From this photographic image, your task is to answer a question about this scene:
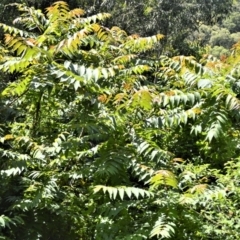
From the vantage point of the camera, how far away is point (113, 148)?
124 inches

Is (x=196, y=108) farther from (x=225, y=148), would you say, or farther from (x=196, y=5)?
(x=196, y=5)

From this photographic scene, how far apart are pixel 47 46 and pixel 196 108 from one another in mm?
1405

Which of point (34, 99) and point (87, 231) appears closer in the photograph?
point (87, 231)

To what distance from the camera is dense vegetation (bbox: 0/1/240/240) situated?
2738 millimetres

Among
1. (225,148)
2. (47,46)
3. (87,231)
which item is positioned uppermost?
(47,46)

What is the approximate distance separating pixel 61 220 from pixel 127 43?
176 centimetres

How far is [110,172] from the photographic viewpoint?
9.23ft

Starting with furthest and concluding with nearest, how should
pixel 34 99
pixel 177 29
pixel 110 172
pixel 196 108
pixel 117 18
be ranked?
pixel 177 29 → pixel 117 18 → pixel 34 99 → pixel 196 108 → pixel 110 172

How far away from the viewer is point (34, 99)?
3.64 metres

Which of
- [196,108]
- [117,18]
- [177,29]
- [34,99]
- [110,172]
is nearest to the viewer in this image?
[110,172]

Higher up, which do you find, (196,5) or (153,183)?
(153,183)

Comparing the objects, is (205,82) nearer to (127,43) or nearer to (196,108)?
(196,108)

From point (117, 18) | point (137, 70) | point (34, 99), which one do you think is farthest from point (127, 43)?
point (117, 18)

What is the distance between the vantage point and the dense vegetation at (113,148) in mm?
2738
